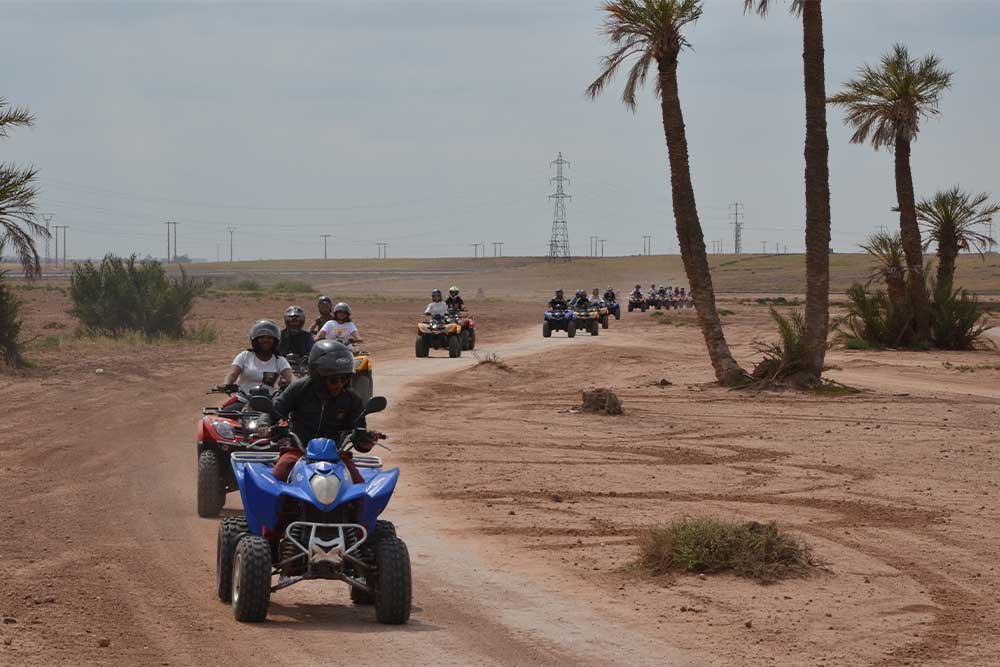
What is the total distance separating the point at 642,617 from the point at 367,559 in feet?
5.67

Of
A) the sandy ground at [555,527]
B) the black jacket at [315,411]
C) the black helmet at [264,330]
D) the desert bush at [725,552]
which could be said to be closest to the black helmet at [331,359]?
the black jacket at [315,411]

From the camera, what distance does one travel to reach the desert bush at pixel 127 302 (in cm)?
4094

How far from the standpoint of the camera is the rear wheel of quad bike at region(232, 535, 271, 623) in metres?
7.94

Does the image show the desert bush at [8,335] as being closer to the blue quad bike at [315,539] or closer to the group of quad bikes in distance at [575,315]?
the group of quad bikes in distance at [575,315]

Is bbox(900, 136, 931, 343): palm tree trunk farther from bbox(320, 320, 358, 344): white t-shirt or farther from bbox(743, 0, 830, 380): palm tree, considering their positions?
bbox(320, 320, 358, 344): white t-shirt

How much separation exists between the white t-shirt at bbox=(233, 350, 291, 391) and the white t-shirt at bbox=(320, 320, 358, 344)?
646cm

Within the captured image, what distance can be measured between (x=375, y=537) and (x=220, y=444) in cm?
438

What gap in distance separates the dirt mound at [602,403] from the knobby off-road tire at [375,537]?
11958mm

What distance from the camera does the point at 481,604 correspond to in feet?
28.9

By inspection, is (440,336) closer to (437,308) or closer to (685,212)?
(437,308)

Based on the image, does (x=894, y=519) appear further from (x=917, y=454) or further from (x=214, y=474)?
(x=214, y=474)

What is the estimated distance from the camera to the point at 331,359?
28.1 ft

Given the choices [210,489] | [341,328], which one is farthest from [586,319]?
[210,489]

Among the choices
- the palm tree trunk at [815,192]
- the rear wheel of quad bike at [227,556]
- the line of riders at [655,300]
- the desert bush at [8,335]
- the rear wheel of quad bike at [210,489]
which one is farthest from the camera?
the line of riders at [655,300]
